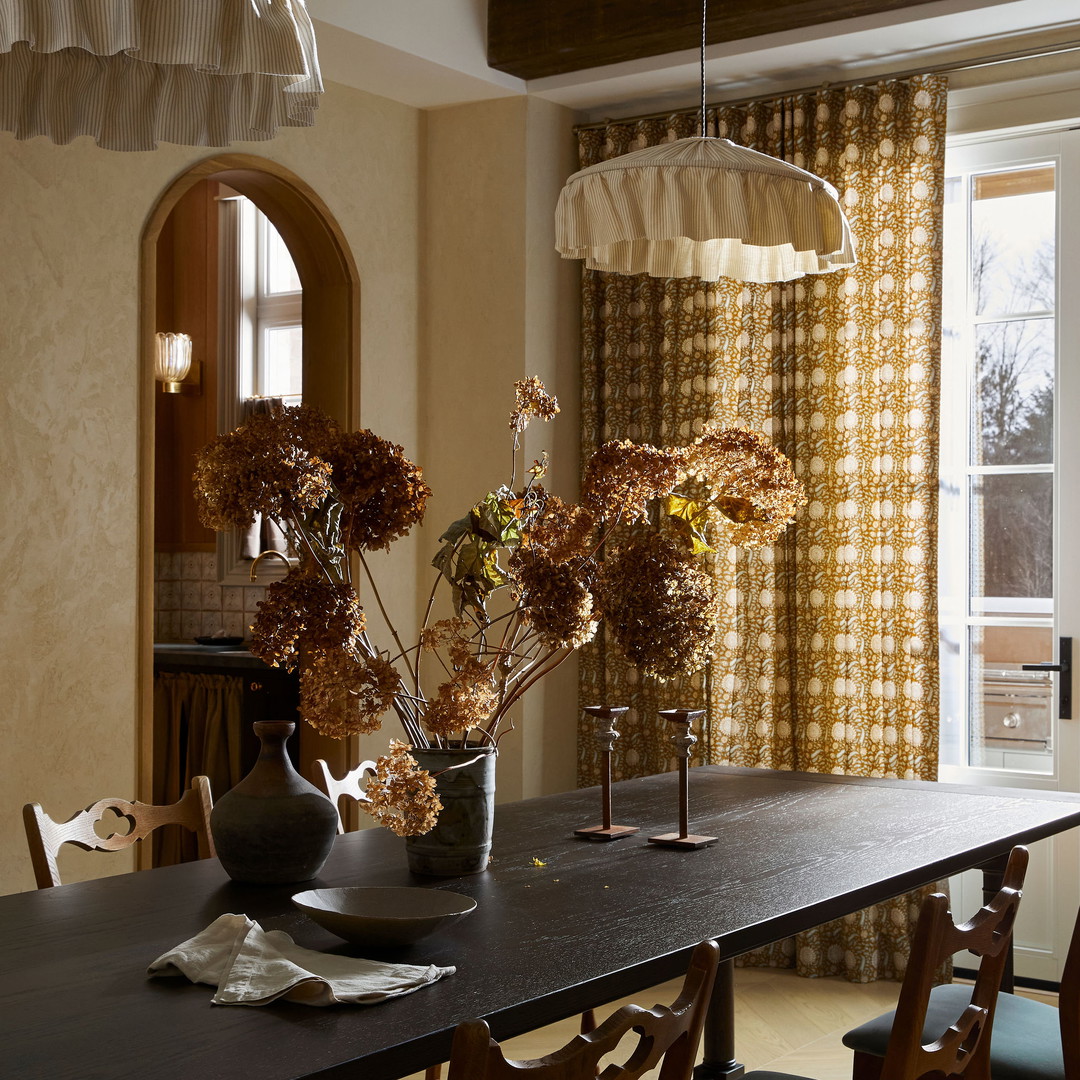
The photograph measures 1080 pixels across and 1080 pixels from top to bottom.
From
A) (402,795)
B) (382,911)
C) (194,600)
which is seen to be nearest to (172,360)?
(194,600)

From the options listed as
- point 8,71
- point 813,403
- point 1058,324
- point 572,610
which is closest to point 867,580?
point 813,403

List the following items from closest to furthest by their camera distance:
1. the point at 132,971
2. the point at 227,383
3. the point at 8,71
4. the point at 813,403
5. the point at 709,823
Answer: the point at 132,971 < the point at 8,71 < the point at 709,823 < the point at 813,403 < the point at 227,383

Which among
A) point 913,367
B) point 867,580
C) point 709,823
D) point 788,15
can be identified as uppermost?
point 788,15

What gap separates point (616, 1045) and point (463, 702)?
82 cm

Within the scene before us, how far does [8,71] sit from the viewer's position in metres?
2.05

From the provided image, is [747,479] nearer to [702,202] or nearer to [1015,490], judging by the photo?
[702,202]

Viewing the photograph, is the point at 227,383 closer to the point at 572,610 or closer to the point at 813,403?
the point at 813,403

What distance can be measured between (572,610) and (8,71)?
116 cm

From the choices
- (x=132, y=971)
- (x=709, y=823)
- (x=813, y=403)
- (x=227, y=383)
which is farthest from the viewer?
(x=227, y=383)

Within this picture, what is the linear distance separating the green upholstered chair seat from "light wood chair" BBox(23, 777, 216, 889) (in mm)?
1211

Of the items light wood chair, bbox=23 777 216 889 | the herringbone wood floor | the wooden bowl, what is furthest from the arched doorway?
the wooden bowl

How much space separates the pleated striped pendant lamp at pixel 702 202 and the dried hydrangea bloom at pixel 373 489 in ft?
2.55

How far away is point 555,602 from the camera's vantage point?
2.12 m

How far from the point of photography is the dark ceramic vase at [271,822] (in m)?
2.13
